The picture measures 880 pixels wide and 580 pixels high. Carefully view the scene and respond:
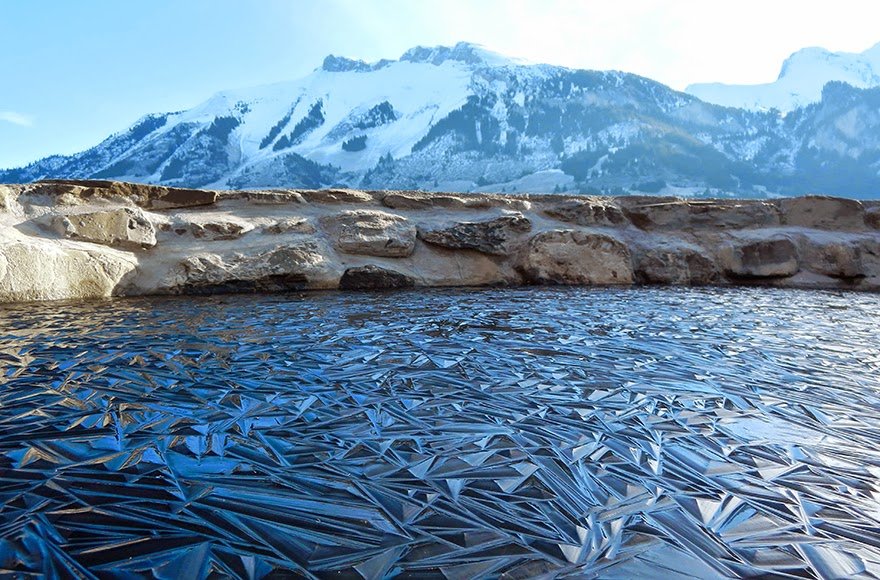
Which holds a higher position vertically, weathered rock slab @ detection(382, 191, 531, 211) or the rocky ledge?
weathered rock slab @ detection(382, 191, 531, 211)

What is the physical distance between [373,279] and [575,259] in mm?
2947

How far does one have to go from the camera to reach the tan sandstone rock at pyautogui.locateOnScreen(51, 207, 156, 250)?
5.25 metres

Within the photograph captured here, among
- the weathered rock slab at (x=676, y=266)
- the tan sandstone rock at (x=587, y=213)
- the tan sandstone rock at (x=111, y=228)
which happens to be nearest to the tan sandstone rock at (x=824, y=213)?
the weathered rock slab at (x=676, y=266)

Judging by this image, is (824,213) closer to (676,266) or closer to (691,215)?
(691,215)

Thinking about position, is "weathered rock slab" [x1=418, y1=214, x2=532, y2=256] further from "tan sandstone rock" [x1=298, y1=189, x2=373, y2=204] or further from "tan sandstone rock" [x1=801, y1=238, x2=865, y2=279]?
"tan sandstone rock" [x1=801, y1=238, x2=865, y2=279]

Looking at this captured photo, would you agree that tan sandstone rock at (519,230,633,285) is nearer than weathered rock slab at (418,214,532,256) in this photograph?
No

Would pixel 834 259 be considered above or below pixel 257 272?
below

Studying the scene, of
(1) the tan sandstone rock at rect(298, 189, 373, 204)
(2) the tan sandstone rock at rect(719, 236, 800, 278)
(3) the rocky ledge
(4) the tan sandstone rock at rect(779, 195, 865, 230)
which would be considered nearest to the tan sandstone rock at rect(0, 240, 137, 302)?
(3) the rocky ledge

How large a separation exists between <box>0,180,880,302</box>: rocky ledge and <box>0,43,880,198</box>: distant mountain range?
105418 millimetres

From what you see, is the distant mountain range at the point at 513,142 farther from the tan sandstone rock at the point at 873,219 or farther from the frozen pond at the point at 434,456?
the frozen pond at the point at 434,456

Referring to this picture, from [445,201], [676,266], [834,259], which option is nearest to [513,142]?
[834,259]

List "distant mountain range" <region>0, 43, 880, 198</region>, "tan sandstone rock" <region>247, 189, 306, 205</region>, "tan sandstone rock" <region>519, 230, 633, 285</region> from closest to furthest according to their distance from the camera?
"tan sandstone rock" <region>247, 189, 306, 205</region> < "tan sandstone rock" <region>519, 230, 633, 285</region> < "distant mountain range" <region>0, 43, 880, 198</region>

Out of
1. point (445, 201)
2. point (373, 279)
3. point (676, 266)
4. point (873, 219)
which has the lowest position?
point (676, 266)

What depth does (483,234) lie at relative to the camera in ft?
22.2
